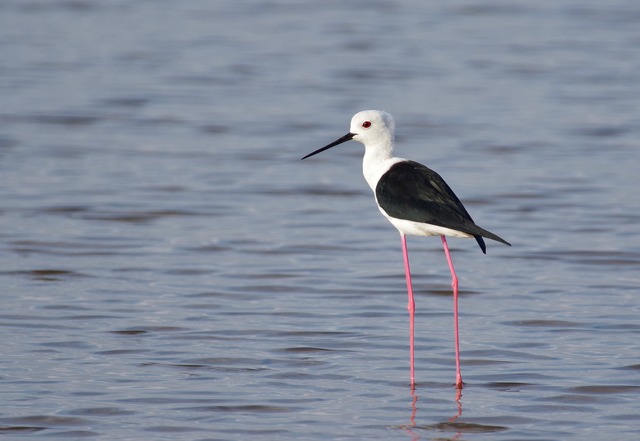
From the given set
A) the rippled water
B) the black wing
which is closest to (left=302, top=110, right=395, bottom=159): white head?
the black wing

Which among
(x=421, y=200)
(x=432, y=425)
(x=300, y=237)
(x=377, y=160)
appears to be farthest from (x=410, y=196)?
(x=300, y=237)

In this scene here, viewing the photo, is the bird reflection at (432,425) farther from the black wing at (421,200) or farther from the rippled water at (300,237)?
the black wing at (421,200)

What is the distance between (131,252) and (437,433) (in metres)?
3.49

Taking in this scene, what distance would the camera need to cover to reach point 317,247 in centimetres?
834

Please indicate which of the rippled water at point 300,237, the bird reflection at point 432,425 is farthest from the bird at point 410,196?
the rippled water at point 300,237

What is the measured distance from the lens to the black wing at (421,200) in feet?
18.7

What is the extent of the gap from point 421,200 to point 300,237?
2.81 m

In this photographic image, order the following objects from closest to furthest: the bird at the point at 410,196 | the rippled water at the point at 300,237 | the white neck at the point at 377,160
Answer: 1. the rippled water at the point at 300,237
2. the bird at the point at 410,196
3. the white neck at the point at 377,160

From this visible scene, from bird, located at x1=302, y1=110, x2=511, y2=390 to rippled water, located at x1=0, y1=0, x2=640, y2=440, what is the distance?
517 mm

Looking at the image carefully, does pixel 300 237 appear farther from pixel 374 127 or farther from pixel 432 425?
pixel 432 425

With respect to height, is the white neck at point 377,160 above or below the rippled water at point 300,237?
above

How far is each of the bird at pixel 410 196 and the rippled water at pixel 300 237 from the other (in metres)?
0.52

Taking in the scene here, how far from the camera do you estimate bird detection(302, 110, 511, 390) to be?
18.7 ft

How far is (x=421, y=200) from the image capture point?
5.84m
